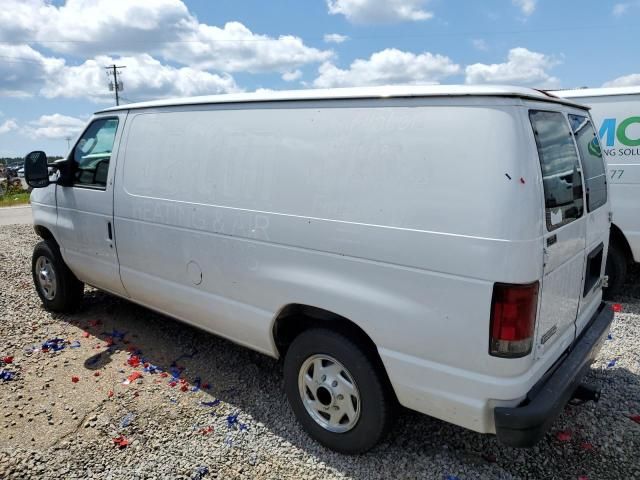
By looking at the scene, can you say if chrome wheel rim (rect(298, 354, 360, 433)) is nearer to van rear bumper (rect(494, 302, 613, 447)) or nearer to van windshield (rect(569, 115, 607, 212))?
van rear bumper (rect(494, 302, 613, 447))

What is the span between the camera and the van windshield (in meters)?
2.94

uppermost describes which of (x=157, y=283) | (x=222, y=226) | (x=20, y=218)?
(x=222, y=226)

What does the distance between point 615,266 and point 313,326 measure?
406cm

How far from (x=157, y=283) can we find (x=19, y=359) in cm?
158

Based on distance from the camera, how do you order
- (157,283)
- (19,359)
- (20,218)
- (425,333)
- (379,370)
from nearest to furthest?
(425,333) < (379,370) < (157,283) < (19,359) < (20,218)

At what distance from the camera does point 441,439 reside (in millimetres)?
3090

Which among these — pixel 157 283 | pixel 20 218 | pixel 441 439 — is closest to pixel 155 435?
pixel 157 283

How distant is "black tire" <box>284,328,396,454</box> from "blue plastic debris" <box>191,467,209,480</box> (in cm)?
67

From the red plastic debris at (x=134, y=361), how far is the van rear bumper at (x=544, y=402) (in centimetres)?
304

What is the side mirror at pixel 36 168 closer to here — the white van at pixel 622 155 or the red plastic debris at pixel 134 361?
the red plastic debris at pixel 134 361

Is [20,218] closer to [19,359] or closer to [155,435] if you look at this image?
[19,359]

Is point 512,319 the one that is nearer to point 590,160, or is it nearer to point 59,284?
point 590,160

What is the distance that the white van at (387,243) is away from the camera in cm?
221

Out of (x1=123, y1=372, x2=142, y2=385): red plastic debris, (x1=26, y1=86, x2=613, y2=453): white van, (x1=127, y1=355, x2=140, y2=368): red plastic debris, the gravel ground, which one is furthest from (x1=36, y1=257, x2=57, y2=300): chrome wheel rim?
(x1=26, y1=86, x2=613, y2=453): white van
